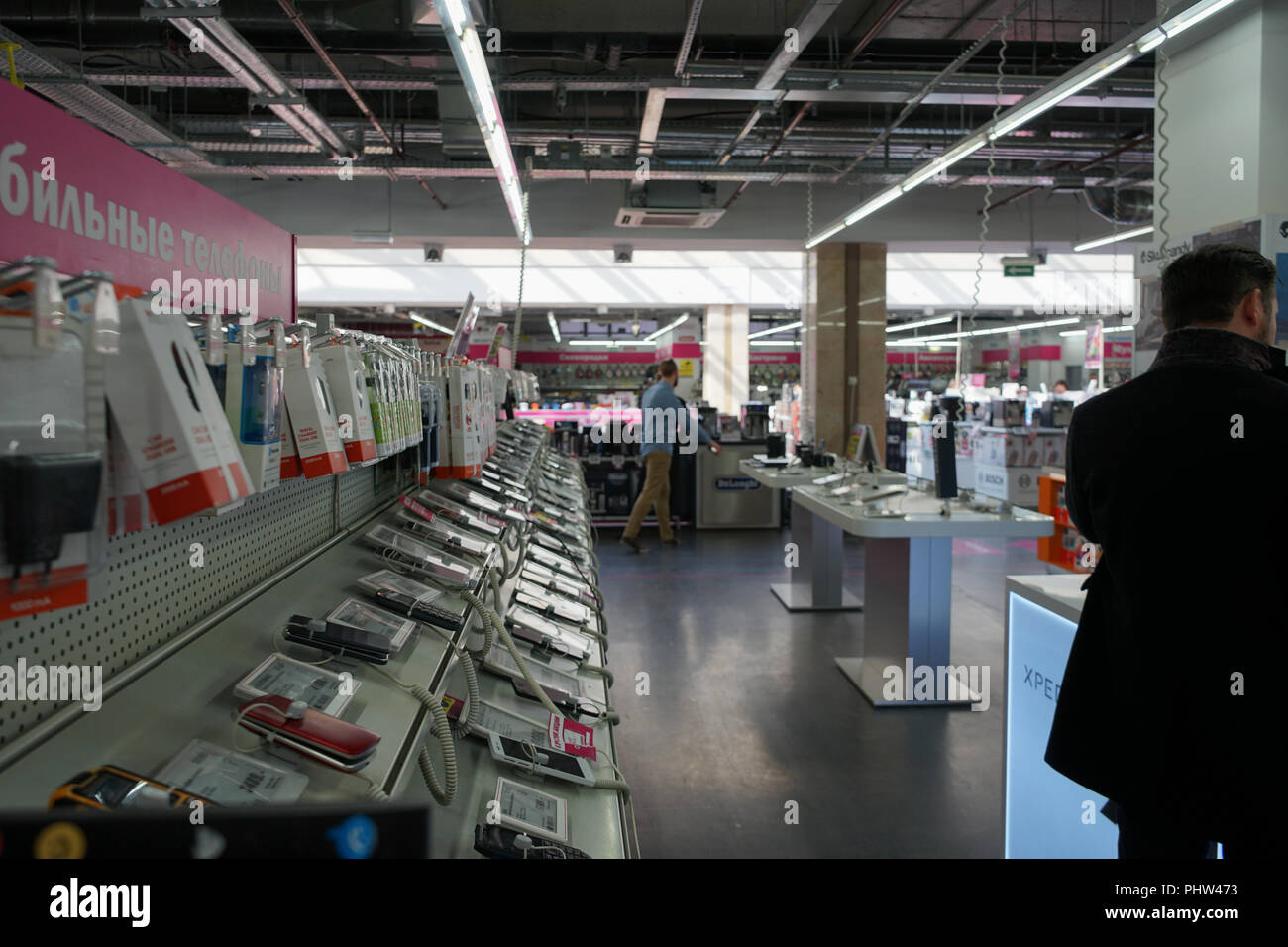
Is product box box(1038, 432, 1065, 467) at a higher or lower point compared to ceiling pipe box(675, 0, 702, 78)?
lower

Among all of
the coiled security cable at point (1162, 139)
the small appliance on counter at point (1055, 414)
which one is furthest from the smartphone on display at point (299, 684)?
the small appliance on counter at point (1055, 414)

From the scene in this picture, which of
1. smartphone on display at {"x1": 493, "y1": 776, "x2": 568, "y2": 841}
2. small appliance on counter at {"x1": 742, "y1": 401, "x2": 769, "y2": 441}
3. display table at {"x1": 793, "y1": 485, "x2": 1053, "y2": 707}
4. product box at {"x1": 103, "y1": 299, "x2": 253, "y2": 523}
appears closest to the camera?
product box at {"x1": 103, "y1": 299, "x2": 253, "y2": 523}

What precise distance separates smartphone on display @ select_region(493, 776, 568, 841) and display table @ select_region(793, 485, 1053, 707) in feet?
9.19

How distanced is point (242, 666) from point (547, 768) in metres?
0.65

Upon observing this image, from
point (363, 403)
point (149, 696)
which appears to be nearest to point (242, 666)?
point (149, 696)

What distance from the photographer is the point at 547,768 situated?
1.81m

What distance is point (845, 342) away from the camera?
10.8m

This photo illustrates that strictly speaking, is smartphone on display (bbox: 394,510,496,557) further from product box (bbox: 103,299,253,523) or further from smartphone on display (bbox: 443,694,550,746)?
product box (bbox: 103,299,253,523)

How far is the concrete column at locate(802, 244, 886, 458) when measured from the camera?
35.1 ft

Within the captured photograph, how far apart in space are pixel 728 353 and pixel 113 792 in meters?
16.6

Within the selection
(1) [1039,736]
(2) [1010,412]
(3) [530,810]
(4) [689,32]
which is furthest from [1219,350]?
(2) [1010,412]

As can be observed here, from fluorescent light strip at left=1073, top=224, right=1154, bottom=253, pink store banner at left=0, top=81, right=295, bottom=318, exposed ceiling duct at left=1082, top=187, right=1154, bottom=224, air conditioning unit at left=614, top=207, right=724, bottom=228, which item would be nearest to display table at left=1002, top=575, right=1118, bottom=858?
pink store banner at left=0, top=81, right=295, bottom=318
